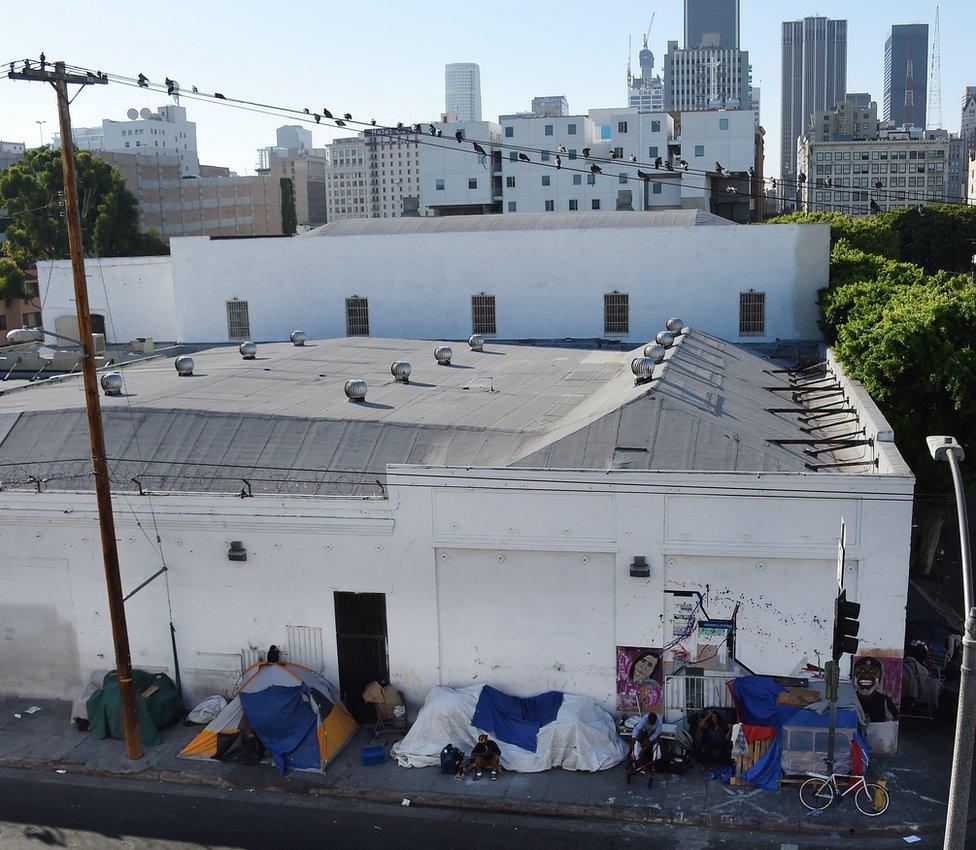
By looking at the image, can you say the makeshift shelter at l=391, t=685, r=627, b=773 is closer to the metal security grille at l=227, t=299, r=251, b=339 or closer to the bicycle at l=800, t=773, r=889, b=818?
the bicycle at l=800, t=773, r=889, b=818

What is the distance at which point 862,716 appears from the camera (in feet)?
54.3

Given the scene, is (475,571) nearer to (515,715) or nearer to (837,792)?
(515,715)

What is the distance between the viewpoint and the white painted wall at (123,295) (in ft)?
132

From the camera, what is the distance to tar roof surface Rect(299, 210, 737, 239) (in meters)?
35.0

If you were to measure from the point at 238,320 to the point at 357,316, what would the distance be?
471cm

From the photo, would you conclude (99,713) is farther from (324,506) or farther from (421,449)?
(421,449)

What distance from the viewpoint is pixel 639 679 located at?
683 inches

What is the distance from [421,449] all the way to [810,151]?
601 ft

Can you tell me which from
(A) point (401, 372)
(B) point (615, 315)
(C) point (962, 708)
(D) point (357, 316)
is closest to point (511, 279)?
(B) point (615, 315)

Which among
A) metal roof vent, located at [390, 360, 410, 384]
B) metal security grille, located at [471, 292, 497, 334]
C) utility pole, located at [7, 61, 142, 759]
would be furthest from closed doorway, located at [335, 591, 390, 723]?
metal security grille, located at [471, 292, 497, 334]

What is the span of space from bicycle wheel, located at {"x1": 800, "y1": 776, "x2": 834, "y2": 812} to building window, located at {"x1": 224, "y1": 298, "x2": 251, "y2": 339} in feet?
88.1

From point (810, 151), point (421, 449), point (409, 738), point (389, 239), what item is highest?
point (810, 151)

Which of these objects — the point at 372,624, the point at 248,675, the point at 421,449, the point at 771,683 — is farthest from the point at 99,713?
the point at 771,683

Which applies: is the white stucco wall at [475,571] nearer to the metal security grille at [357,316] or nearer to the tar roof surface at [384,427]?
the tar roof surface at [384,427]
